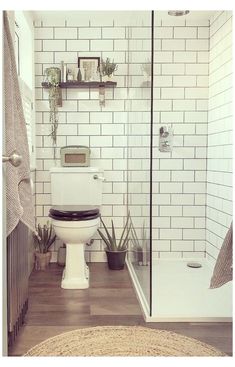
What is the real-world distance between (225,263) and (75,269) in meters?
1.84

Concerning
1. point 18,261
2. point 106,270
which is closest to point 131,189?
point 106,270

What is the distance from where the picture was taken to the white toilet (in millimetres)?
3328

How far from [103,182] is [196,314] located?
5.90ft

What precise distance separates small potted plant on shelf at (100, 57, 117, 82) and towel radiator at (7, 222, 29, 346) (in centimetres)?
185

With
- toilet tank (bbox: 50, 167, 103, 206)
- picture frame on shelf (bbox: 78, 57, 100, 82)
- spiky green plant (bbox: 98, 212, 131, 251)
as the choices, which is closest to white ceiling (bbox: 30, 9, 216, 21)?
picture frame on shelf (bbox: 78, 57, 100, 82)

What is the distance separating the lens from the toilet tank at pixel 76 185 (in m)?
3.80

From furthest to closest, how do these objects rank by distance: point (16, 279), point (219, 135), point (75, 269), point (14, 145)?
point (219, 135)
point (75, 269)
point (16, 279)
point (14, 145)

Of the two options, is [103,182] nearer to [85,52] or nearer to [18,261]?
[85,52]

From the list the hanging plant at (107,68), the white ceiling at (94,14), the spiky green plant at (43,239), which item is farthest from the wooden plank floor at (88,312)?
the white ceiling at (94,14)

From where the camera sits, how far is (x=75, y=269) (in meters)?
3.43

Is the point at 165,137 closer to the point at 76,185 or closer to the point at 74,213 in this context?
the point at 76,185

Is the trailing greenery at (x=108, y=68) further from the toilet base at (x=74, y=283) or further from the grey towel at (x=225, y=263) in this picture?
the grey towel at (x=225, y=263)

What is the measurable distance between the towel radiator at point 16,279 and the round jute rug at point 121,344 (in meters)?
0.19

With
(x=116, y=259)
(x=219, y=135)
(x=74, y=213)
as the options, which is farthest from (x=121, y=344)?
(x=219, y=135)
